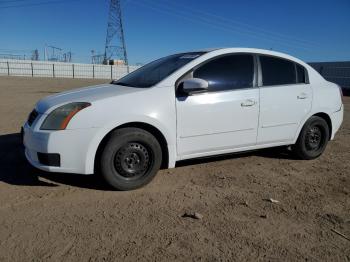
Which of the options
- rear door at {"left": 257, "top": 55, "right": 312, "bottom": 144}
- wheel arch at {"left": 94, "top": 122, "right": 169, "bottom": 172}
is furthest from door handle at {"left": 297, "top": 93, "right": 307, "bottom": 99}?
wheel arch at {"left": 94, "top": 122, "right": 169, "bottom": 172}

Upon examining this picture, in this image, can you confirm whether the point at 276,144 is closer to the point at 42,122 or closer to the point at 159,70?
the point at 159,70

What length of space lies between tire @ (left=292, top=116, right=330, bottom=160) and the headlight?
3.25 meters

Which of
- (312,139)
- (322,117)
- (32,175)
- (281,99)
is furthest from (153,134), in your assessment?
(322,117)

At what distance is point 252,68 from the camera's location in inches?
186

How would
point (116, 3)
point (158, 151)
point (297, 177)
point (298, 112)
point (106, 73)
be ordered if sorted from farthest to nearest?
point (116, 3), point (106, 73), point (298, 112), point (297, 177), point (158, 151)

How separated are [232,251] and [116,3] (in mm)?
65006

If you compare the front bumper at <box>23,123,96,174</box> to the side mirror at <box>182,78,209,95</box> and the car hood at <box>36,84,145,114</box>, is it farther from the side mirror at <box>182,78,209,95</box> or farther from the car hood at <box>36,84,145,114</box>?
the side mirror at <box>182,78,209,95</box>

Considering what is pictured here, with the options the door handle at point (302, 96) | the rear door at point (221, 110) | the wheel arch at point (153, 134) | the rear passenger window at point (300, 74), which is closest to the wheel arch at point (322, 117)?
the door handle at point (302, 96)

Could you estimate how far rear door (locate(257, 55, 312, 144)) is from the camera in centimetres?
475

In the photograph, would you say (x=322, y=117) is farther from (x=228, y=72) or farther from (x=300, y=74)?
(x=228, y=72)

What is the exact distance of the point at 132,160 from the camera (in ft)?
13.1

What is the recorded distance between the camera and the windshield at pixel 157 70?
4.42 metres

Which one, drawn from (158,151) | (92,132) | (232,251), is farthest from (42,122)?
(232,251)

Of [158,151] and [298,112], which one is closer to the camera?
[158,151]
